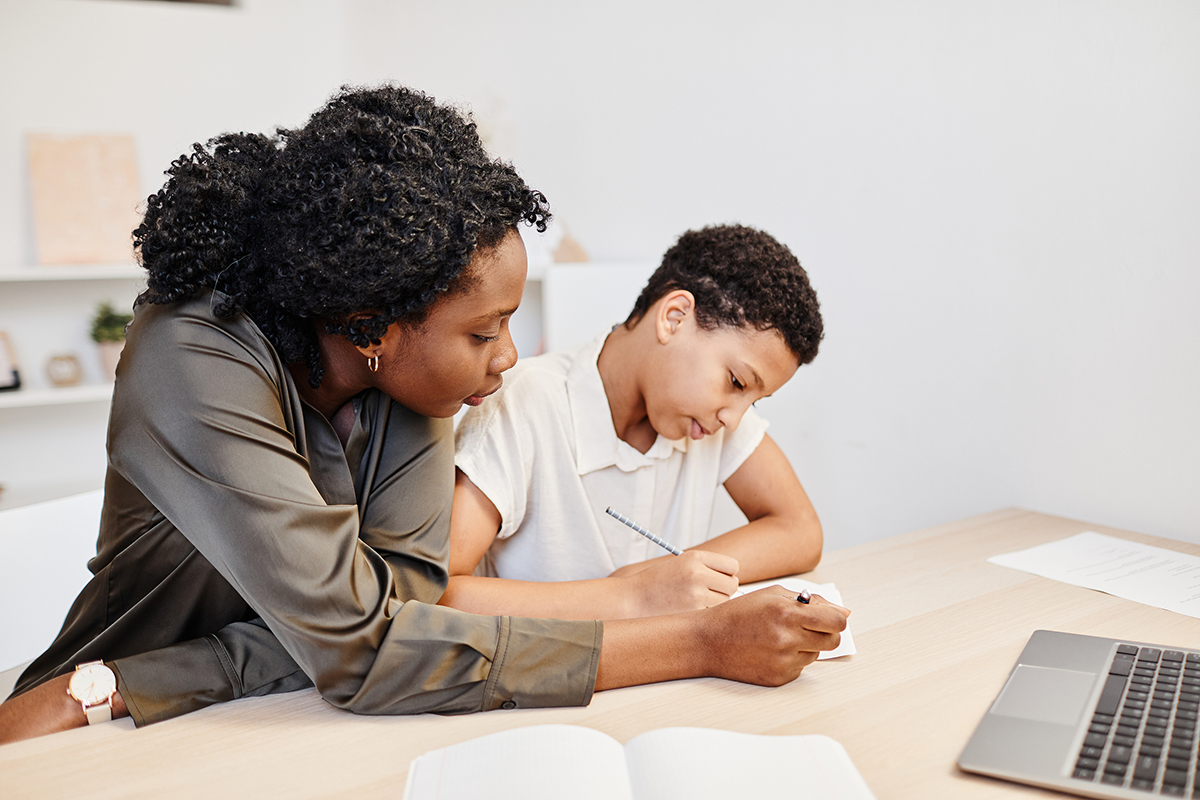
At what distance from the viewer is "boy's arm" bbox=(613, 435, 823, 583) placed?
47.1 inches

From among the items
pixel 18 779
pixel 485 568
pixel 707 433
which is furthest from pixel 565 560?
pixel 18 779

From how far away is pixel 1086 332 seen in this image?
4.64 feet

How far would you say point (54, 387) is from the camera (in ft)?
8.37

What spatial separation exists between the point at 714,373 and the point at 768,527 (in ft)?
0.80

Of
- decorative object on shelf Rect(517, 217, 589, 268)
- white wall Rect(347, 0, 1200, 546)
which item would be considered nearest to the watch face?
white wall Rect(347, 0, 1200, 546)

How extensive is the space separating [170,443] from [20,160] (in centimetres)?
227

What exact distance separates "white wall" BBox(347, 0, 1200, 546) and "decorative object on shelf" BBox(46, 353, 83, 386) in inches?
66.4

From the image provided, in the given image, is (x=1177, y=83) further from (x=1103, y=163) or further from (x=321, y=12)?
(x=321, y=12)

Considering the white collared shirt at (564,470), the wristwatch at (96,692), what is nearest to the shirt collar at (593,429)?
the white collared shirt at (564,470)

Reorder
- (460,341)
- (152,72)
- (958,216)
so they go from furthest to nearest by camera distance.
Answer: (152,72), (958,216), (460,341)

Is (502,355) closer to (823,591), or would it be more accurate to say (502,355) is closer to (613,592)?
(613,592)

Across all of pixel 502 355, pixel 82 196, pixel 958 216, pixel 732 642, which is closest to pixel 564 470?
pixel 502 355

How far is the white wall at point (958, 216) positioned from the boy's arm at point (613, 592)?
74 centimetres

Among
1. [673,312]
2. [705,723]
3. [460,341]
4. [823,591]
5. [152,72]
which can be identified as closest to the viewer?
[705,723]
